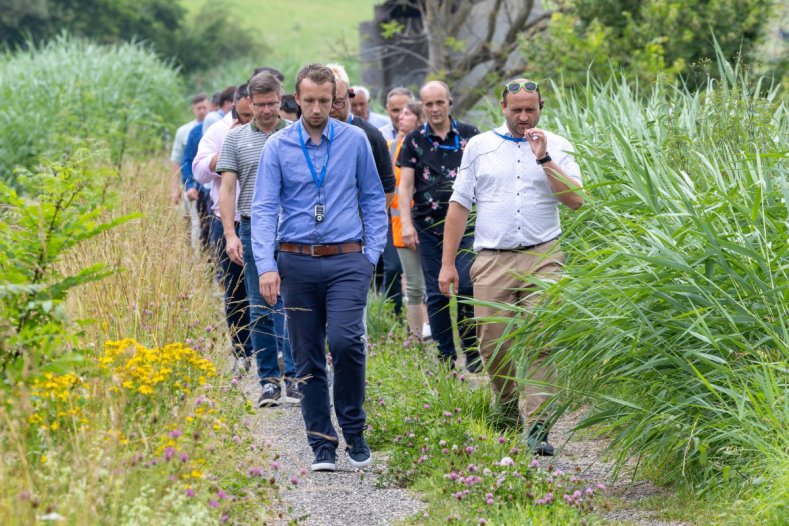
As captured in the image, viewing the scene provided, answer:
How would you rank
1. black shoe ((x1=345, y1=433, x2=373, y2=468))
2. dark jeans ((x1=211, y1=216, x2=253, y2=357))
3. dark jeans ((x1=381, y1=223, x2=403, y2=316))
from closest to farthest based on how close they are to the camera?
black shoe ((x1=345, y1=433, x2=373, y2=468)) < dark jeans ((x1=211, y1=216, x2=253, y2=357)) < dark jeans ((x1=381, y1=223, x2=403, y2=316))

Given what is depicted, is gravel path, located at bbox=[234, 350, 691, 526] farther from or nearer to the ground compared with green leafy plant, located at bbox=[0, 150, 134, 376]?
nearer to the ground

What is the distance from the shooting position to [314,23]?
100 metres

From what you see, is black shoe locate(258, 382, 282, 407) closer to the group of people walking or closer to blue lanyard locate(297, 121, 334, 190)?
the group of people walking

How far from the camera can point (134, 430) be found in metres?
4.98

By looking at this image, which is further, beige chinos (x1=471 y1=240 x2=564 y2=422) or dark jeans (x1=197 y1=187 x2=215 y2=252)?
dark jeans (x1=197 y1=187 x2=215 y2=252)

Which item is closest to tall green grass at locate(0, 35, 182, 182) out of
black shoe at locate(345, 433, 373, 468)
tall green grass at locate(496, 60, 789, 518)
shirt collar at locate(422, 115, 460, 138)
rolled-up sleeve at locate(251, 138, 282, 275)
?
shirt collar at locate(422, 115, 460, 138)

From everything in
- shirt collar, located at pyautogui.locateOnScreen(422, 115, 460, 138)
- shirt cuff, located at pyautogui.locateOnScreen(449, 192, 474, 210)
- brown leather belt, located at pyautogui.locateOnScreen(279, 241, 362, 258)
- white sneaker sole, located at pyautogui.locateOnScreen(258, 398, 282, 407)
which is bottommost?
white sneaker sole, located at pyautogui.locateOnScreen(258, 398, 282, 407)

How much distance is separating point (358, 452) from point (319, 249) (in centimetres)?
100

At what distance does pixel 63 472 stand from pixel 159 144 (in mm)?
14942

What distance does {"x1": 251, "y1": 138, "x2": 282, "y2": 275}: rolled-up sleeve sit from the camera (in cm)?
650

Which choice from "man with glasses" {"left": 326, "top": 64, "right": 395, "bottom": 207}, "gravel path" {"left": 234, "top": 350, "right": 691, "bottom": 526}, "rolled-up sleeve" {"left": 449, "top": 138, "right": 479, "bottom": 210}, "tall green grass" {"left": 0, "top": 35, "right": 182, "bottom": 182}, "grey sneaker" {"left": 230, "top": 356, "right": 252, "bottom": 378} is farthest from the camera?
"tall green grass" {"left": 0, "top": 35, "right": 182, "bottom": 182}

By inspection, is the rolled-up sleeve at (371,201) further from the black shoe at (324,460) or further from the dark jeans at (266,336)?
the dark jeans at (266,336)

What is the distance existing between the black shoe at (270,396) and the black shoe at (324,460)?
4.86ft

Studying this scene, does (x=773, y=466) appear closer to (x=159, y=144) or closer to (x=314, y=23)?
(x=159, y=144)
